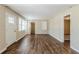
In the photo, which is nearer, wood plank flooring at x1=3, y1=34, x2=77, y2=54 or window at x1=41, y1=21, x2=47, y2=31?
wood plank flooring at x1=3, y1=34, x2=77, y2=54

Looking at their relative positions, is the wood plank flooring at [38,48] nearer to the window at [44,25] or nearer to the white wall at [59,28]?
the white wall at [59,28]

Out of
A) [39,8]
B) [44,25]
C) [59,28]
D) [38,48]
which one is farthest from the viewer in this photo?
[44,25]

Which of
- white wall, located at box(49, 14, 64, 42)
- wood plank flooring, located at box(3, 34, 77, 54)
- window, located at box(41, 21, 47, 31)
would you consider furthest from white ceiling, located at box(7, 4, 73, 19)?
window, located at box(41, 21, 47, 31)

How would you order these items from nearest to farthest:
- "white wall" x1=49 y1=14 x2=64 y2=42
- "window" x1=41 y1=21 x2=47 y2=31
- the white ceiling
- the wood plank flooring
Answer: the white ceiling < the wood plank flooring < "white wall" x1=49 y1=14 x2=64 y2=42 < "window" x1=41 y1=21 x2=47 y2=31

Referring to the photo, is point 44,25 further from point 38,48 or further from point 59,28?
point 38,48

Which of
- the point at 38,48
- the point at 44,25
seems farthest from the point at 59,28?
the point at 44,25

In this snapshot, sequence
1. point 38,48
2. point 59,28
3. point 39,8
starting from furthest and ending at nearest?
point 59,28
point 39,8
point 38,48

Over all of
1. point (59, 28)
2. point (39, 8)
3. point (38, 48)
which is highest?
point (39, 8)

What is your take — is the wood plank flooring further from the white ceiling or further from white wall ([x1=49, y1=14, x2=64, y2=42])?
the white ceiling

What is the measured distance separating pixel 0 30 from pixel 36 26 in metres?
12.2
